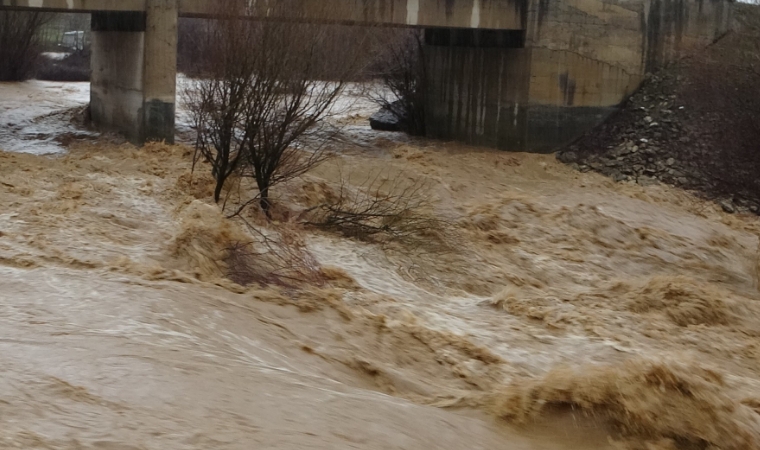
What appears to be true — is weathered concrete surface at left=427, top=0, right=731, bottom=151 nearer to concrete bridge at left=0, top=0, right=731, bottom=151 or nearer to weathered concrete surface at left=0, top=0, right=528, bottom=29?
concrete bridge at left=0, top=0, right=731, bottom=151

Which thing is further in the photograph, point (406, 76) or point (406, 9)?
point (406, 76)

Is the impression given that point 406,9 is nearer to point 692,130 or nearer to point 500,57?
point 500,57

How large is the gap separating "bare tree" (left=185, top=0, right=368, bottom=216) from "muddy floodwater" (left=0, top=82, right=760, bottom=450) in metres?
0.90

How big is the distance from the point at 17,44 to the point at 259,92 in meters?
24.1

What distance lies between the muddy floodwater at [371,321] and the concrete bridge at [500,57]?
184cm

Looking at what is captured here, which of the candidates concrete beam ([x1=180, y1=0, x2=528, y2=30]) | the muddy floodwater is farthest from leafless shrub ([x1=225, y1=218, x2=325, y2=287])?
concrete beam ([x1=180, y1=0, x2=528, y2=30])

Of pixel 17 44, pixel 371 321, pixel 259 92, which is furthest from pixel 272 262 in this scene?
pixel 17 44

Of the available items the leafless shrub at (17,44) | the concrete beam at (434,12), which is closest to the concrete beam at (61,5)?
the concrete beam at (434,12)

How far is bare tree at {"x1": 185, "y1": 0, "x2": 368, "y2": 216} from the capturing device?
13016mm


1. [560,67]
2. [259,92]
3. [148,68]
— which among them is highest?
[560,67]

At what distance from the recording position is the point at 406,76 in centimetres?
2591

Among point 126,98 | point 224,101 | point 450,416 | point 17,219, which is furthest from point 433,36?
point 450,416

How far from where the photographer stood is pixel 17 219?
446 inches

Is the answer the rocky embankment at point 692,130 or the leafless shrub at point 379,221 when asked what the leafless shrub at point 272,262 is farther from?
the rocky embankment at point 692,130
